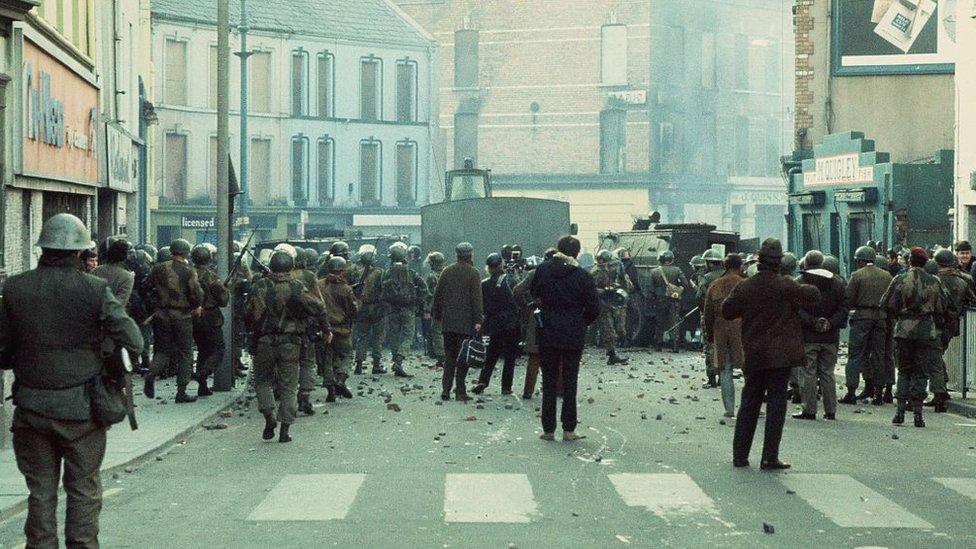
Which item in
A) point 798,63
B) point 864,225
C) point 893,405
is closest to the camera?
point 893,405

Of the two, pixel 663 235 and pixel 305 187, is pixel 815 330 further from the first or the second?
pixel 305 187

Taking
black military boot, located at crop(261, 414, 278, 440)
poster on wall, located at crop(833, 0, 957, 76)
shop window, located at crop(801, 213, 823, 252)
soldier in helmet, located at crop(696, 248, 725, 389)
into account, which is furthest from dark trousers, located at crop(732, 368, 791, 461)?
poster on wall, located at crop(833, 0, 957, 76)

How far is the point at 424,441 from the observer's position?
1460 cm

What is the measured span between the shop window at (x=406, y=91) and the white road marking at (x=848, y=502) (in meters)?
51.6

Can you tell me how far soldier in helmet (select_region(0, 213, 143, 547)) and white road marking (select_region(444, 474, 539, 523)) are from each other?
9.17 feet

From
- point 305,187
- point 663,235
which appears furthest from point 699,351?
point 305,187

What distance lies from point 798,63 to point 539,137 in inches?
1176

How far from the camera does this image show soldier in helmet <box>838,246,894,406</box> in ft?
59.3

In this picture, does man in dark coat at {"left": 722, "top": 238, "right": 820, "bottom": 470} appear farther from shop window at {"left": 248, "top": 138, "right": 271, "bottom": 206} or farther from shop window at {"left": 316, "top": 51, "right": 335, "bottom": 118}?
shop window at {"left": 316, "top": 51, "right": 335, "bottom": 118}

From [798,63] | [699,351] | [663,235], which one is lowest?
[699,351]

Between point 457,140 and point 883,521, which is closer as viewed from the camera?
point 883,521

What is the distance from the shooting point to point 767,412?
41.7 ft

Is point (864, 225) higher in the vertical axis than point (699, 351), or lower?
higher

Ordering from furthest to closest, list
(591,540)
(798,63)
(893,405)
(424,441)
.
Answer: (798,63) < (893,405) < (424,441) < (591,540)
